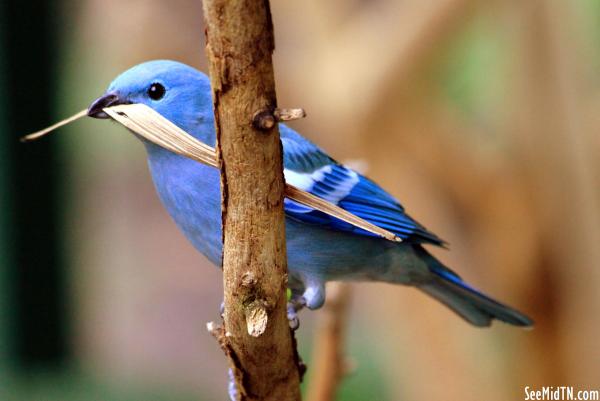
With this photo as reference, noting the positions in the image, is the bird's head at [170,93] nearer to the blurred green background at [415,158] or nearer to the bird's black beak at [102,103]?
the bird's black beak at [102,103]

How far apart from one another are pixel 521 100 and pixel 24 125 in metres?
2.82

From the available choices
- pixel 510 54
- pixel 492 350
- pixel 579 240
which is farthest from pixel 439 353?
pixel 510 54

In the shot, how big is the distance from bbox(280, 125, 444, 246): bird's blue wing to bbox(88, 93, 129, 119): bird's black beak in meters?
0.62

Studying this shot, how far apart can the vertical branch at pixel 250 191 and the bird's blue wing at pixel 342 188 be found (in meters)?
0.64

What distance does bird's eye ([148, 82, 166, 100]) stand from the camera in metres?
2.24

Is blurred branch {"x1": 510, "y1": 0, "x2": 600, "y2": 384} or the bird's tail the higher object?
blurred branch {"x1": 510, "y1": 0, "x2": 600, "y2": 384}

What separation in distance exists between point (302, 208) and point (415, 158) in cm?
193

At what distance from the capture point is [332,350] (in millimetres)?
3410

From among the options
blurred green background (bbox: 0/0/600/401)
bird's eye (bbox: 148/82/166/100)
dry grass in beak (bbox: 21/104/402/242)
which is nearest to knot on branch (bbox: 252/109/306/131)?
dry grass in beak (bbox: 21/104/402/242)

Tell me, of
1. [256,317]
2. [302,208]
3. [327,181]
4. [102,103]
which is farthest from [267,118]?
[327,181]

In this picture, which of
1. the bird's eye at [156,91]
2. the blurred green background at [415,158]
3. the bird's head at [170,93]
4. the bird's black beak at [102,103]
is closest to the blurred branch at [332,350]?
the blurred green background at [415,158]

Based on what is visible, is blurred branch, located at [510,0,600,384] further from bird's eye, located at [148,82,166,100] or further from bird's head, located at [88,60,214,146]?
bird's eye, located at [148,82,166,100]

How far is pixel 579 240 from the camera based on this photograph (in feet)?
13.2

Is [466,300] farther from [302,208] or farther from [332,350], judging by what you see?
[302,208]
